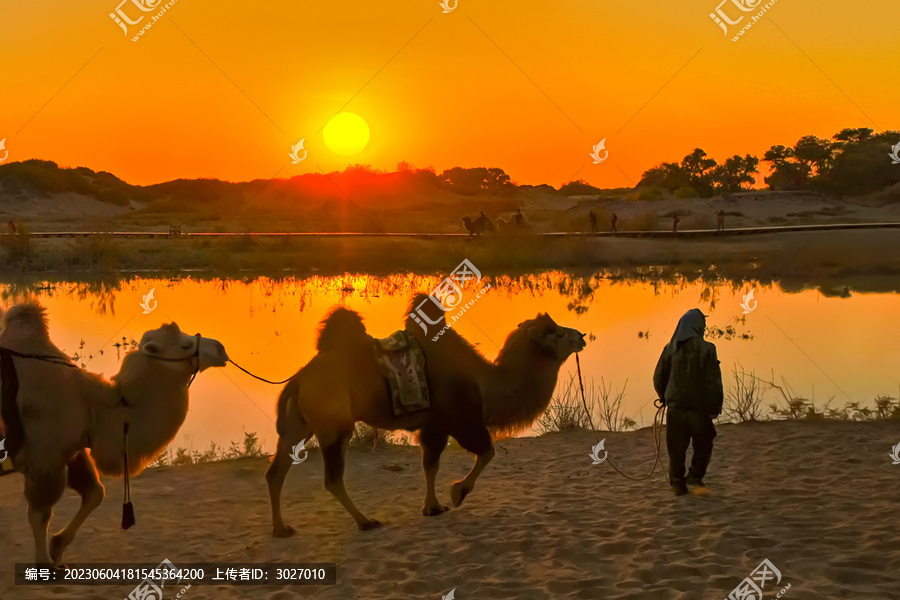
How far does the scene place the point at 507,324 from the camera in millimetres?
19734

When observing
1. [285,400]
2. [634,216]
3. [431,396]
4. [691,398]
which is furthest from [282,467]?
[634,216]

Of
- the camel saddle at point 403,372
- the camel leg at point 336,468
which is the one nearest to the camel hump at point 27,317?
the camel leg at point 336,468

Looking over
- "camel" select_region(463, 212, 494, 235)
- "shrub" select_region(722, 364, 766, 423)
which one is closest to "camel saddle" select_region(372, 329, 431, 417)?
"shrub" select_region(722, 364, 766, 423)

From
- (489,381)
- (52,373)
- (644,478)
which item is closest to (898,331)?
(644,478)

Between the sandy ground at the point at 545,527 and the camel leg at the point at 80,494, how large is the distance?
14.7 inches

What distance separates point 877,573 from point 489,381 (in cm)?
368

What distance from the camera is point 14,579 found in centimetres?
664

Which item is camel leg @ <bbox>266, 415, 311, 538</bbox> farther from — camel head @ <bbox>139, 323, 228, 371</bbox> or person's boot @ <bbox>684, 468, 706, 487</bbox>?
person's boot @ <bbox>684, 468, 706, 487</bbox>

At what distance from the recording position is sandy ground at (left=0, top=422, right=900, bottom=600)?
632 cm

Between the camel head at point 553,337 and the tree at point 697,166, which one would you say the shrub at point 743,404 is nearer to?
the camel head at point 553,337

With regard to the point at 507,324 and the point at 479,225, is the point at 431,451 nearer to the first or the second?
the point at 507,324

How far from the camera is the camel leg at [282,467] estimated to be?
7629 millimetres

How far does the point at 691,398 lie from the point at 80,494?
18.6ft

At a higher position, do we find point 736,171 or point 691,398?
point 736,171
